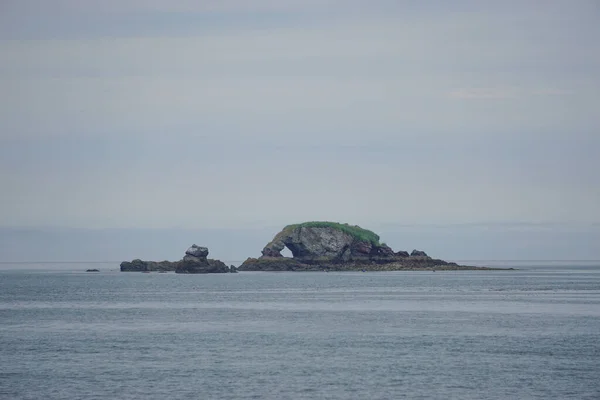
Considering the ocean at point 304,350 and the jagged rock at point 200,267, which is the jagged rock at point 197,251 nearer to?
the jagged rock at point 200,267

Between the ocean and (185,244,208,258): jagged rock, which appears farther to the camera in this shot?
(185,244,208,258): jagged rock

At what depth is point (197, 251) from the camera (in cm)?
18000

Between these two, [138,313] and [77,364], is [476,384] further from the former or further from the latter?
[138,313]

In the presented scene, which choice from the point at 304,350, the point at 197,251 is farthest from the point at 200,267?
the point at 304,350

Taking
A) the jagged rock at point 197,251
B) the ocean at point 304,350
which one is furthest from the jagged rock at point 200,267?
the ocean at point 304,350

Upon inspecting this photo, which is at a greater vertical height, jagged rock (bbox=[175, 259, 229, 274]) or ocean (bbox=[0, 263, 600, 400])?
jagged rock (bbox=[175, 259, 229, 274])

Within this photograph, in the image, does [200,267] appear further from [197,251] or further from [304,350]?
[304,350]

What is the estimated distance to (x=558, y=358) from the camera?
162ft

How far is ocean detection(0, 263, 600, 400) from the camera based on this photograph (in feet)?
134

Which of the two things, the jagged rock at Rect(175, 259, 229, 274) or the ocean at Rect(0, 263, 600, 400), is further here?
the jagged rock at Rect(175, 259, 229, 274)

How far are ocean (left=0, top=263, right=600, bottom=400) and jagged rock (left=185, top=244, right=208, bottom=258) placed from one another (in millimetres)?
82362

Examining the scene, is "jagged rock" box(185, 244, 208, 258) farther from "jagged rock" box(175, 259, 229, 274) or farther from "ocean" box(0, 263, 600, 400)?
"ocean" box(0, 263, 600, 400)

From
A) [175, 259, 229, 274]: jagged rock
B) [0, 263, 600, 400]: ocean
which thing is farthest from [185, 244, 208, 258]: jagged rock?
[0, 263, 600, 400]: ocean

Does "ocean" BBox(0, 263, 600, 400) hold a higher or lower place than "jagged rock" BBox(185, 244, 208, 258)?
lower
